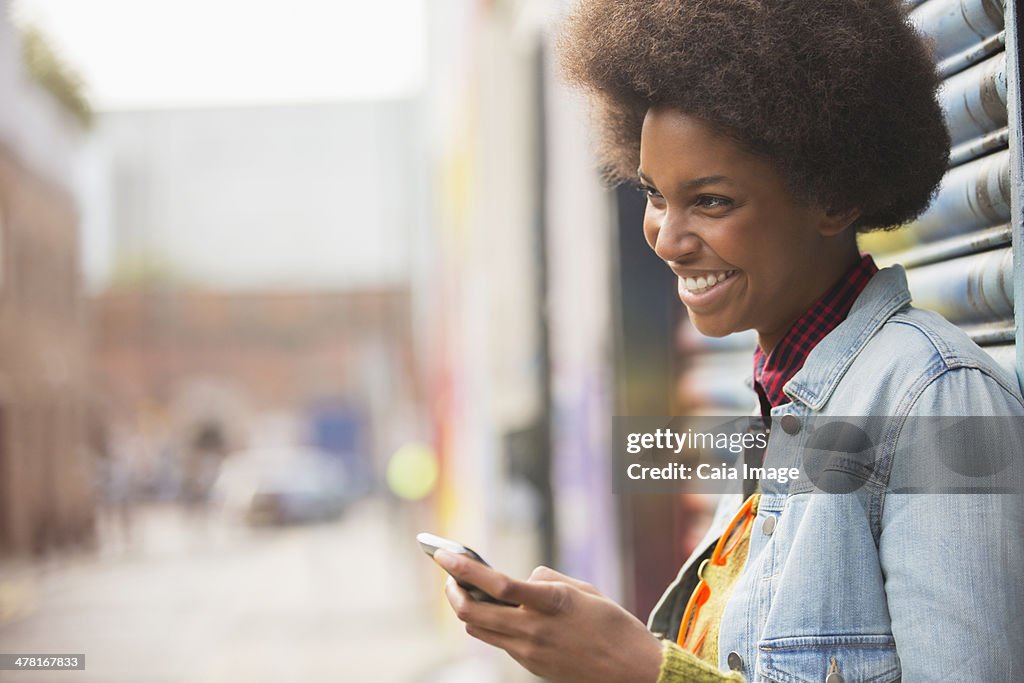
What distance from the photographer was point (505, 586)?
1.03 metres

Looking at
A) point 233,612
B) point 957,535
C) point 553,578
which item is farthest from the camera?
point 233,612

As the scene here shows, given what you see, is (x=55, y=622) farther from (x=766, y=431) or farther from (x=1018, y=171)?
(x=1018, y=171)

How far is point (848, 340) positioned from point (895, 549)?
235 millimetres

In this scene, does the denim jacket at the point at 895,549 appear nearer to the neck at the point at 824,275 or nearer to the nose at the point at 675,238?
the neck at the point at 824,275

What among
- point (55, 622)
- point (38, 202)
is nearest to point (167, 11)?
point (38, 202)

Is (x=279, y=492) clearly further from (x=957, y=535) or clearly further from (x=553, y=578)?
(x=957, y=535)

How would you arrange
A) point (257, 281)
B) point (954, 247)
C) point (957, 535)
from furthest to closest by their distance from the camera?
point (257, 281), point (954, 247), point (957, 535)

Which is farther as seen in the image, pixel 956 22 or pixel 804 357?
pixel 956 22

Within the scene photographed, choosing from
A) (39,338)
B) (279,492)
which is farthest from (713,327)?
(279,492)

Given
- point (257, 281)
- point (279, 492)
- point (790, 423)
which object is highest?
point (257, 281)

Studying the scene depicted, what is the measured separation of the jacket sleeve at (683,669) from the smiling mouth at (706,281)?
39cm

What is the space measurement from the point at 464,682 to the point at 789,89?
5686 mm

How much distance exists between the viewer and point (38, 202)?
12805 millimetres

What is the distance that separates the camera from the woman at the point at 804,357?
1.00 meters
